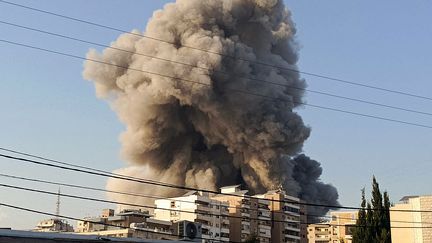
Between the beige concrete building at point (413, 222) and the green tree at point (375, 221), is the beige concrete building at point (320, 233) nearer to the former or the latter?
the green tree at point (375, 221)

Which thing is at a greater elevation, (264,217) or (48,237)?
(264,217)

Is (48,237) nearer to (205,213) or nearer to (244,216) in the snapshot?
(205,213)

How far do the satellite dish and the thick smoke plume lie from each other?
144ft

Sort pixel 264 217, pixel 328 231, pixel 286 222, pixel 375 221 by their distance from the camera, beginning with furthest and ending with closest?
pixel 328 231, pixel 286 222, pixel 264 217, pixel 375 221

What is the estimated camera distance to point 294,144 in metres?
73.2

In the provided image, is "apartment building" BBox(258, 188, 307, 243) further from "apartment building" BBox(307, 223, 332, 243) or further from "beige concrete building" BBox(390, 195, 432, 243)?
"beige concrete building" BBox(390, 195, 432, 243)

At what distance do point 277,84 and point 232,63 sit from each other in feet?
18.9

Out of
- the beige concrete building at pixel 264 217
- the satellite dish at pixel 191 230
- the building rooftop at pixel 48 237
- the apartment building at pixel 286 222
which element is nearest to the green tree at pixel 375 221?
the satellite dish at pixel 191 230

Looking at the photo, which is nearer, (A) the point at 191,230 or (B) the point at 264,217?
(A) the point at 191,230

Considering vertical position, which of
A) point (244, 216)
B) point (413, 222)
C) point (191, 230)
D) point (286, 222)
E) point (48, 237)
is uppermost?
point (244, 216)

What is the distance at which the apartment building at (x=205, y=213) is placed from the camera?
69875 millimetres

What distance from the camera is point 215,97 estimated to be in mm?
69812

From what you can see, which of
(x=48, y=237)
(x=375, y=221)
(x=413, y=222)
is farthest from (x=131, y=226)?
(x=48, y=237)

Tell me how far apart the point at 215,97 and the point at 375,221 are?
32959mm
